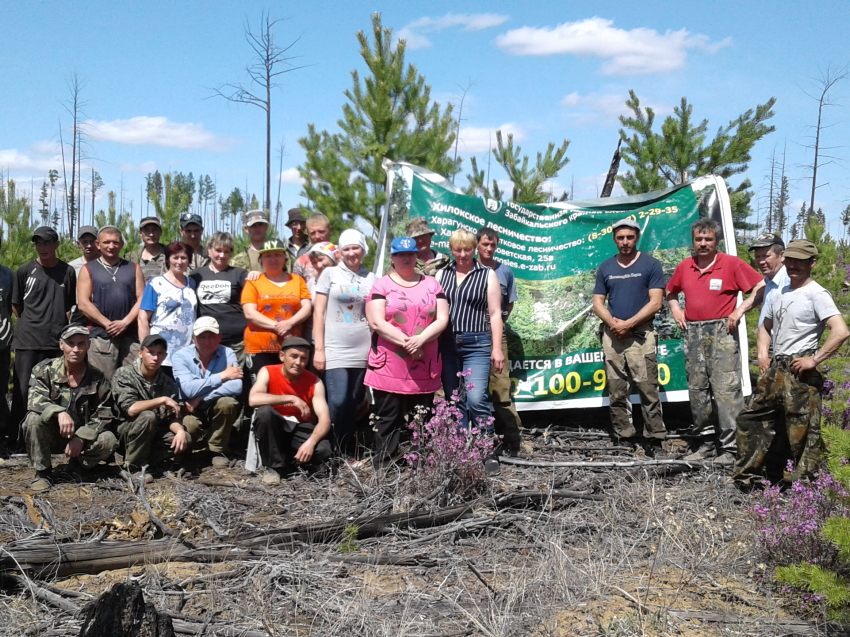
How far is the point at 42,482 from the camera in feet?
18.9

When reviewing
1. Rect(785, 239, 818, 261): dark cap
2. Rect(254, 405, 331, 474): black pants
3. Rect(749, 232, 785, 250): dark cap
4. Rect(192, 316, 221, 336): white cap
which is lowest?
Rect(254, 405, 331, 474): black pants

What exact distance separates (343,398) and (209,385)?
44.7 inches

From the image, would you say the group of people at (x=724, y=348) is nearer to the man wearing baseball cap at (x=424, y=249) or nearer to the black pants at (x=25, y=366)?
the man wearing baseball cap at (x=424, y=249)

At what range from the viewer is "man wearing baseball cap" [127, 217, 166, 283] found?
6.93 metres

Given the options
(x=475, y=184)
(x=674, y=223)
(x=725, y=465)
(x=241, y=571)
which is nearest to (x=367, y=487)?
(x=241, y=571)

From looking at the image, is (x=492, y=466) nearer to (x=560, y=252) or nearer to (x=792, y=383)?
(x=792, y=383)

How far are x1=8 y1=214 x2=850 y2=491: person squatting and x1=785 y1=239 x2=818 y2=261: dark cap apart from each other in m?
0.01

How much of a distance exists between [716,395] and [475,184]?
5.18 metres

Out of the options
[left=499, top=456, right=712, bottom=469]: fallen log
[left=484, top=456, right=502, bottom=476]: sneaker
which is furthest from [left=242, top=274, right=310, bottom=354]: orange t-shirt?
[left=499, top=456, right=712, bottom=469]: fallen log

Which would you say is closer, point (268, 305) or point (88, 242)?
point (268, 305)

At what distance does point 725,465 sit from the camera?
20.6ft

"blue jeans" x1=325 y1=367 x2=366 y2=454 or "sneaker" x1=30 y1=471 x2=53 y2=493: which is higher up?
"blue jeans" x1=325 y1=367 x2=366 y2=454

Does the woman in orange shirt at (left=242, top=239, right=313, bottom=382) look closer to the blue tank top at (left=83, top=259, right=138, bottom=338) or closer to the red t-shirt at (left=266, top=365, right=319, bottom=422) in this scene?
the red t-shirt at (left=266, top=365, right=319, bottom=422)

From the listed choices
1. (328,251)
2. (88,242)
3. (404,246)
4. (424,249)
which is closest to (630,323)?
(424,249)
